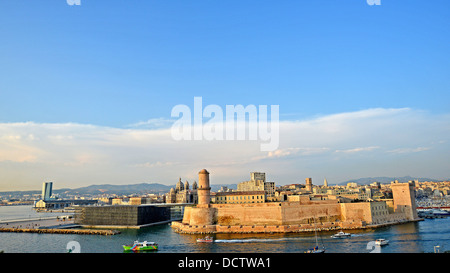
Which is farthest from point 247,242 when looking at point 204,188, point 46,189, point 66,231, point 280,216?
point 46,189

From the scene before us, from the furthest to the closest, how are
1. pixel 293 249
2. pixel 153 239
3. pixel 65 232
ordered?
pixel 65 232 → pixel 153 239 → pixel 293 249

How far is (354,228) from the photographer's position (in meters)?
37.4

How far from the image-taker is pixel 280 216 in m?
37.0

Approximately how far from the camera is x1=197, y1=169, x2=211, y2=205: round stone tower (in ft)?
136

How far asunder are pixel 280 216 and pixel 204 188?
10.7 metres

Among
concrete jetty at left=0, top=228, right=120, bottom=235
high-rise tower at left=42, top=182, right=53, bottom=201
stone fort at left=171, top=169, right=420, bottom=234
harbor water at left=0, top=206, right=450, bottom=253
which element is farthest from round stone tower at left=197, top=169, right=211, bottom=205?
high-rise tower at left=42, top=182, right=53, bottom=201

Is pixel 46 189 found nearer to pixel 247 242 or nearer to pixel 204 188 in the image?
pixel 204 188

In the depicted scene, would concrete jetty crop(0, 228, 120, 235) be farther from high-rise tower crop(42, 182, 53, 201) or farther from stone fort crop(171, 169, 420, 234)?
high-rise tower crop(42, 182, 53, 201)

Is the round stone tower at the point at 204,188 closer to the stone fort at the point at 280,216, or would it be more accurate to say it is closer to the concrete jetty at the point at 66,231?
the stone fort at the point at 280,216
